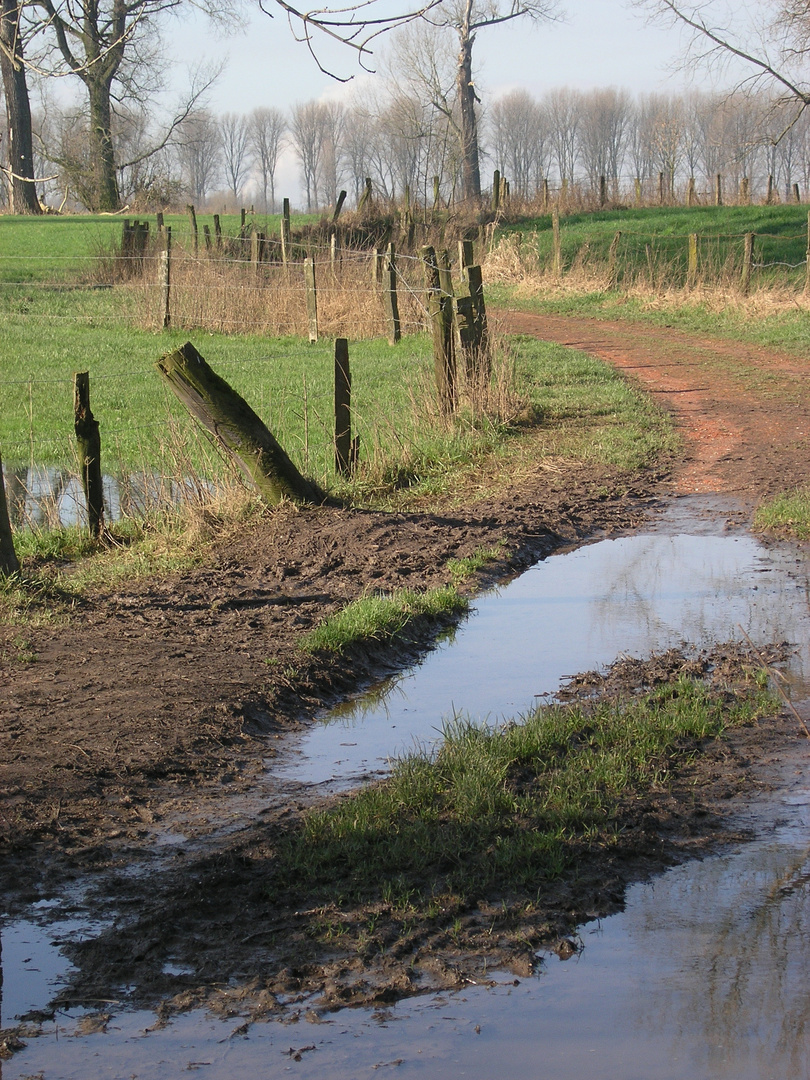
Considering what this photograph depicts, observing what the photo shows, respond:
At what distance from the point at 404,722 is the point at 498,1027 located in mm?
2239

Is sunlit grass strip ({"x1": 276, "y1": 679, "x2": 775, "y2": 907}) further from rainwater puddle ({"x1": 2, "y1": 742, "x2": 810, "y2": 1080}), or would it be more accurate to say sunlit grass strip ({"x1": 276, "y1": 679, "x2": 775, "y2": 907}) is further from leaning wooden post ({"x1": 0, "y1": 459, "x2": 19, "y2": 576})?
leaning wooden post ({"x1": 0, "y1": 459, "x2": 19, "y2": 576})

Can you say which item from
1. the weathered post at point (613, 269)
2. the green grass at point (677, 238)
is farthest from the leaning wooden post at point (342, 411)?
the weathered post at point (613, 269)

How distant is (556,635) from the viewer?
19.4 feet

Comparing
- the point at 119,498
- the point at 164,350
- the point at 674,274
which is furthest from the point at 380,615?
the point at 674,274

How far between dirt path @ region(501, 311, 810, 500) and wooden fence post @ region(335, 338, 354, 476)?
282 cm

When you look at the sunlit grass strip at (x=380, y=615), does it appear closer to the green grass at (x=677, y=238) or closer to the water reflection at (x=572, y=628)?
the water reflection at (x=572, y=628)

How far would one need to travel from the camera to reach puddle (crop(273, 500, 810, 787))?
479 cm

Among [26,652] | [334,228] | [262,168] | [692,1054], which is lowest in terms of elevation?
[692,1054]

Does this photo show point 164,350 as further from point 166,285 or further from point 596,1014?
point 596,1014

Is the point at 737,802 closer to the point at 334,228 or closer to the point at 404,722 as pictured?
the point at 404,722

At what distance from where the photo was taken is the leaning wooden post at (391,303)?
58.1 ft

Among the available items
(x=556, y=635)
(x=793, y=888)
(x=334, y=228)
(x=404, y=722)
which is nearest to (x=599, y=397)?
(x=556, y=635)

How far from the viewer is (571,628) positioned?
5.99 meters

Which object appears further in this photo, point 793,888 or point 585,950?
point 793,888
